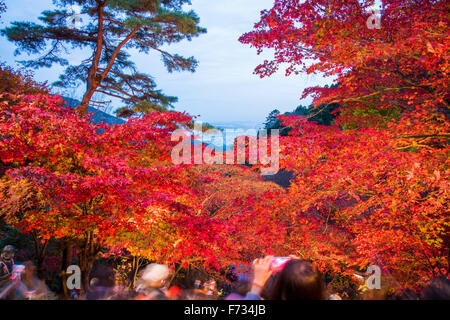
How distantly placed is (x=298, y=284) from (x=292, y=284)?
0.04 metres

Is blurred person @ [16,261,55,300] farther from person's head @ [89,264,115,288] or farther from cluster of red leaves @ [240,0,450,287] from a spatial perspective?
cluster of red leaves @ [240,0,450,287]

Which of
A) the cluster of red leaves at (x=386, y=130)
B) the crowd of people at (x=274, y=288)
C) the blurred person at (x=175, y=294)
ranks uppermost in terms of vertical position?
the cluster of red leaves at (x=386, y=130)

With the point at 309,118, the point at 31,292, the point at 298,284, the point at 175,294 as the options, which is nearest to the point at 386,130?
the point at 298,284

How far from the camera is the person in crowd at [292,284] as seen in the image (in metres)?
1.80

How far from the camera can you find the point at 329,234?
9688 millimetres

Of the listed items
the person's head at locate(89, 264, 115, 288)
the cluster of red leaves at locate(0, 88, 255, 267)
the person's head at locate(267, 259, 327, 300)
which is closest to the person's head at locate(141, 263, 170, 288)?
the person's head at locate(89, 264, 115, 288)

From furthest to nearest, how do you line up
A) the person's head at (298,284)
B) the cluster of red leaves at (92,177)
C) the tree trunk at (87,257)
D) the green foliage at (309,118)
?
the green foliage at (309,118)
the tree trunk at (87,257)
the cluster of red leaves at (92,177)
the person's head at (298,284)

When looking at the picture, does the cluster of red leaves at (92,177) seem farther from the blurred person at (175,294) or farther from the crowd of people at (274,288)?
the blurred person at (175,294)

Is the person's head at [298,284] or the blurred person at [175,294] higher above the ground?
the person's head at [298,284]

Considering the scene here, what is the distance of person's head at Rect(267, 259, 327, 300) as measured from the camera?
70.7 inches

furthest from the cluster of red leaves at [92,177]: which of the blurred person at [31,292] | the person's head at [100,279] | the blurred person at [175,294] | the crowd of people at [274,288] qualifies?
the blurred person at [175,294]

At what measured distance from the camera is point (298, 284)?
5.93 feet

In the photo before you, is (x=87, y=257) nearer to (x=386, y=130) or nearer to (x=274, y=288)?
(x=274, y=288)
